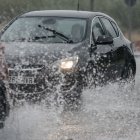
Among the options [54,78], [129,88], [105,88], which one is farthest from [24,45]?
[129,88]

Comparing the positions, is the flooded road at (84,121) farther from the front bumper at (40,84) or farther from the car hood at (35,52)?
the car hood at (35,52)

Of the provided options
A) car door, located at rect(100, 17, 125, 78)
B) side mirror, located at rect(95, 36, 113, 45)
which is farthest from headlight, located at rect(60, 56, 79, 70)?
car door, located at rect(100, 17, 125, 78)

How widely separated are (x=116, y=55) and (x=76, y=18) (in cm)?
98

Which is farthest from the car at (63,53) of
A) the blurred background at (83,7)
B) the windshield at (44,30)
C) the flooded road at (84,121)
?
the blurred background at (83,7)

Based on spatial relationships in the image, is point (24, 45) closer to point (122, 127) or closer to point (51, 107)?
point (51, 107)

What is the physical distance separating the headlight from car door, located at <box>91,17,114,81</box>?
686 mm

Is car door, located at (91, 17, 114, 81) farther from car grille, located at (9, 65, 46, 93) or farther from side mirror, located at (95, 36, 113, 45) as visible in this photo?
car grille, located at (9, 65, 46, 93)

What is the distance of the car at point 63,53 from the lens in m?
11.4

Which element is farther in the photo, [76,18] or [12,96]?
[76,18]

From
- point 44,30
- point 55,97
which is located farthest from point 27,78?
point 44,30

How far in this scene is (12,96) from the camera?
11.1 metres

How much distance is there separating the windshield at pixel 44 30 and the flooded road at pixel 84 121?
966mm

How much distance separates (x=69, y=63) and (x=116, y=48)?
2.29m

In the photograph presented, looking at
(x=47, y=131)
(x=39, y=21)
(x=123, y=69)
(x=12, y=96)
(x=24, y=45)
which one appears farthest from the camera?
(x=123, y=69)
